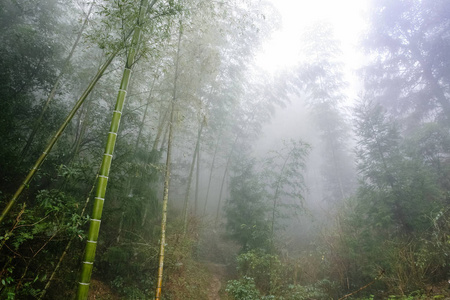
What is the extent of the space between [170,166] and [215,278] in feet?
15.8

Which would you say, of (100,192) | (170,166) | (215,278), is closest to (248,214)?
(215,278)

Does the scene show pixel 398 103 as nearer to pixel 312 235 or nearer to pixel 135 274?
pixel 312 235

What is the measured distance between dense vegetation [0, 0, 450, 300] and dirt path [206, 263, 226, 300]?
0.09 metres

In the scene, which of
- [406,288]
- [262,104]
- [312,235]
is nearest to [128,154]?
[406,288]

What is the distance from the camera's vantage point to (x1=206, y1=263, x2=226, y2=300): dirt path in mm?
7037

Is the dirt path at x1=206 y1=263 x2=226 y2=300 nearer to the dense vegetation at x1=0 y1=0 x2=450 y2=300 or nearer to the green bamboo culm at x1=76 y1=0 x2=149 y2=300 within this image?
the dense vegetation at x1=0 y1=0 x2=450 y2=300

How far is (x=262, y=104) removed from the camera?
14.4 m

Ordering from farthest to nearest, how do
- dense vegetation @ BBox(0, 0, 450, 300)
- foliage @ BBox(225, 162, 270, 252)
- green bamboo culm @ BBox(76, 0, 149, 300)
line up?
foliage @ BBox(225, 162, 270, 252) → dense vegetation @ BBox(0, 0, 450, 300) → green bamboo culm @ BBox(76, 0, 149, 300)

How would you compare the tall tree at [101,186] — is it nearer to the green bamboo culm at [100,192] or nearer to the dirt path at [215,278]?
the green bamboo culm at [100,192]

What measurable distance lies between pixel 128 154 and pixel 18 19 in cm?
706

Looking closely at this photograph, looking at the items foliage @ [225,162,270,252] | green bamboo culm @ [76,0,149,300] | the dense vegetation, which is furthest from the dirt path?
green bamboo culm @ [76,0,149,300]

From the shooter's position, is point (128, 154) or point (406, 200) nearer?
point (128, 154)

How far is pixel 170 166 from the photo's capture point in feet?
21.9

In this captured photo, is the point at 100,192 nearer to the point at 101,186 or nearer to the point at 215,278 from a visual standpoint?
the point at 101,186
